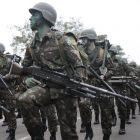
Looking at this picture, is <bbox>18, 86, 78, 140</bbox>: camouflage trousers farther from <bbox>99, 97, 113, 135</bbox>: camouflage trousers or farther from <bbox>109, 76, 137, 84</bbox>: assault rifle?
<bbox>109, 76, 137, 84</bbox>: assault rifle

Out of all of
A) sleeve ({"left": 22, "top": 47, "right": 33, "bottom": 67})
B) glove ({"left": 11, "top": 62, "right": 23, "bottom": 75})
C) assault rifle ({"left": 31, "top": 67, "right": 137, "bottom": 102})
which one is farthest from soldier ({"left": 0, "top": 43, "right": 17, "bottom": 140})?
assault rifle ({"left": 31, "top": 67, "right": 137, "bottom": 102})

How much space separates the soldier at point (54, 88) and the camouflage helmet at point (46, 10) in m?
0.24

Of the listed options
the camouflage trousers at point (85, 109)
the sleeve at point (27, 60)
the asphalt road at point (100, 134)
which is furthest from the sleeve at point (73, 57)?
the asphalt road at point (100, 134)

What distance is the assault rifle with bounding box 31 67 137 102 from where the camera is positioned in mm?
5594

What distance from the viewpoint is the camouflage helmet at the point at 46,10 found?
6141mm

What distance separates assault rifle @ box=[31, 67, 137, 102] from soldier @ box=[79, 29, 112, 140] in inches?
73.5

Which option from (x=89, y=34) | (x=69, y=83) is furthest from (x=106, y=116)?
(x=69, y=83)

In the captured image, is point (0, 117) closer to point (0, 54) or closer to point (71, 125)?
point (0, 54)

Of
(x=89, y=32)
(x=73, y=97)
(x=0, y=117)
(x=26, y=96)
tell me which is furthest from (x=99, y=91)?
(x=0, y=117)

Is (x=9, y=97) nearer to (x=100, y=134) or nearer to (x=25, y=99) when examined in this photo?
(x=100, y=134)

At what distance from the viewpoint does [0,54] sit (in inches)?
418

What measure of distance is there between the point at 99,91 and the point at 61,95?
0.49 metres

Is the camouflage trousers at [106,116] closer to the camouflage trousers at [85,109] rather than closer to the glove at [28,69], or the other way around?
the camouflage trousers at [85,109]

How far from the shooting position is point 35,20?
6160mm
